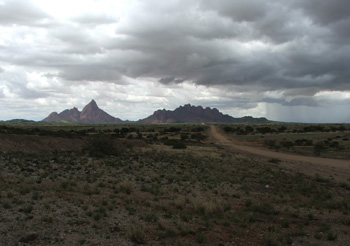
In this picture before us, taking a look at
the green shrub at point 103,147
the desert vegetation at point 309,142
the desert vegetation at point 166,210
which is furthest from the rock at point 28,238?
the desert vegetation at point 309,142

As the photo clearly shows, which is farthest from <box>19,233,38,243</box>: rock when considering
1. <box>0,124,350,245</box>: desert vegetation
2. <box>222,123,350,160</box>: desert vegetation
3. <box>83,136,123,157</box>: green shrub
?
<box>222,123,350,160</box>: desert vegetation

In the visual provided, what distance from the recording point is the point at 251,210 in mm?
11578

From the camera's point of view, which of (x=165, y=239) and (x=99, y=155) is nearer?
(x=165, y=239)

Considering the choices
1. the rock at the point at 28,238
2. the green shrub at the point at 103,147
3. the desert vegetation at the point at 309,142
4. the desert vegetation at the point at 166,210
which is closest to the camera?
the rock at the point at 28,238

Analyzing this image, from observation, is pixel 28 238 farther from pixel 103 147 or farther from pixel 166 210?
pixel 103 147

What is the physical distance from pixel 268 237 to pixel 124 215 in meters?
4.77

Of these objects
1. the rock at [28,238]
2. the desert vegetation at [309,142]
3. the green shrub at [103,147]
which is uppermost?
the green shrub at [103,147]

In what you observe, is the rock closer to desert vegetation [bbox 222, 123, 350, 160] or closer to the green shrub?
the green shrub

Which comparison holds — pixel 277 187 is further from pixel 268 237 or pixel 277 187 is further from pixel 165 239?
pixel 165 239

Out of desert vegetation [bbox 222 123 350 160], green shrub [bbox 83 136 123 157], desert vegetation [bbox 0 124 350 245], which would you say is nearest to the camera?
desert vegetation [bbox 0 124 350 245]

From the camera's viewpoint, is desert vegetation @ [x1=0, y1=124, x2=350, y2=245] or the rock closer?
the rock

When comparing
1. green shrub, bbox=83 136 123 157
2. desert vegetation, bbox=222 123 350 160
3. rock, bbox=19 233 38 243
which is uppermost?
green shrub, bbox=83 136 123 157

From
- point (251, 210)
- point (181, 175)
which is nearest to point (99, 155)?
point (181, 175)

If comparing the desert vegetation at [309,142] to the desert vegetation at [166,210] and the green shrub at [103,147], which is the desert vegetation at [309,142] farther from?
the green shrub at [103,147]
